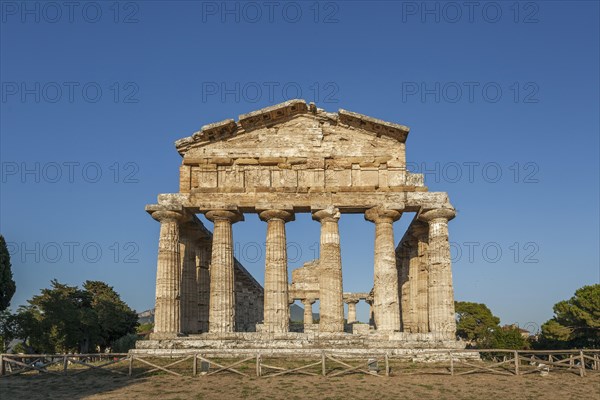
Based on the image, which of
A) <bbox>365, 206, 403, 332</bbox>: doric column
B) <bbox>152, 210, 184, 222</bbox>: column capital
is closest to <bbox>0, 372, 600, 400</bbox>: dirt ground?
<bbox>365, 206, 403, 332</bbox>: doric column

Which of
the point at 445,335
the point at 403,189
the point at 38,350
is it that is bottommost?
the point at 38,350

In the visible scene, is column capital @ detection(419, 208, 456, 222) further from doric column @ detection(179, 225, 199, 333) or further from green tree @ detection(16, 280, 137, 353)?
green tree @ detection(16, 280, 137, 353)

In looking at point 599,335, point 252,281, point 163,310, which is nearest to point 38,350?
point 252,281

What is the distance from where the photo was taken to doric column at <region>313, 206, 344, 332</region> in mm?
28719

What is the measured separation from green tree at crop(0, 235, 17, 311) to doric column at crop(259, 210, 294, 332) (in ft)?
75.2

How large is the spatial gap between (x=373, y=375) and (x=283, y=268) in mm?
9033

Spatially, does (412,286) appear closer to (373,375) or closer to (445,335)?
(445,335)

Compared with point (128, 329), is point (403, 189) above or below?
above

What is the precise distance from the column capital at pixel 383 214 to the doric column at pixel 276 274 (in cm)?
418

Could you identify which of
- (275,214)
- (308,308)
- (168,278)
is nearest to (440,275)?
(275,214)

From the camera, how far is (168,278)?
2922 cm

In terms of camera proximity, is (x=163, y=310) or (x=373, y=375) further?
(x=163, y=310)

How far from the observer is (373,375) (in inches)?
869

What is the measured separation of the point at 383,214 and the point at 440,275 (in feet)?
13.8
